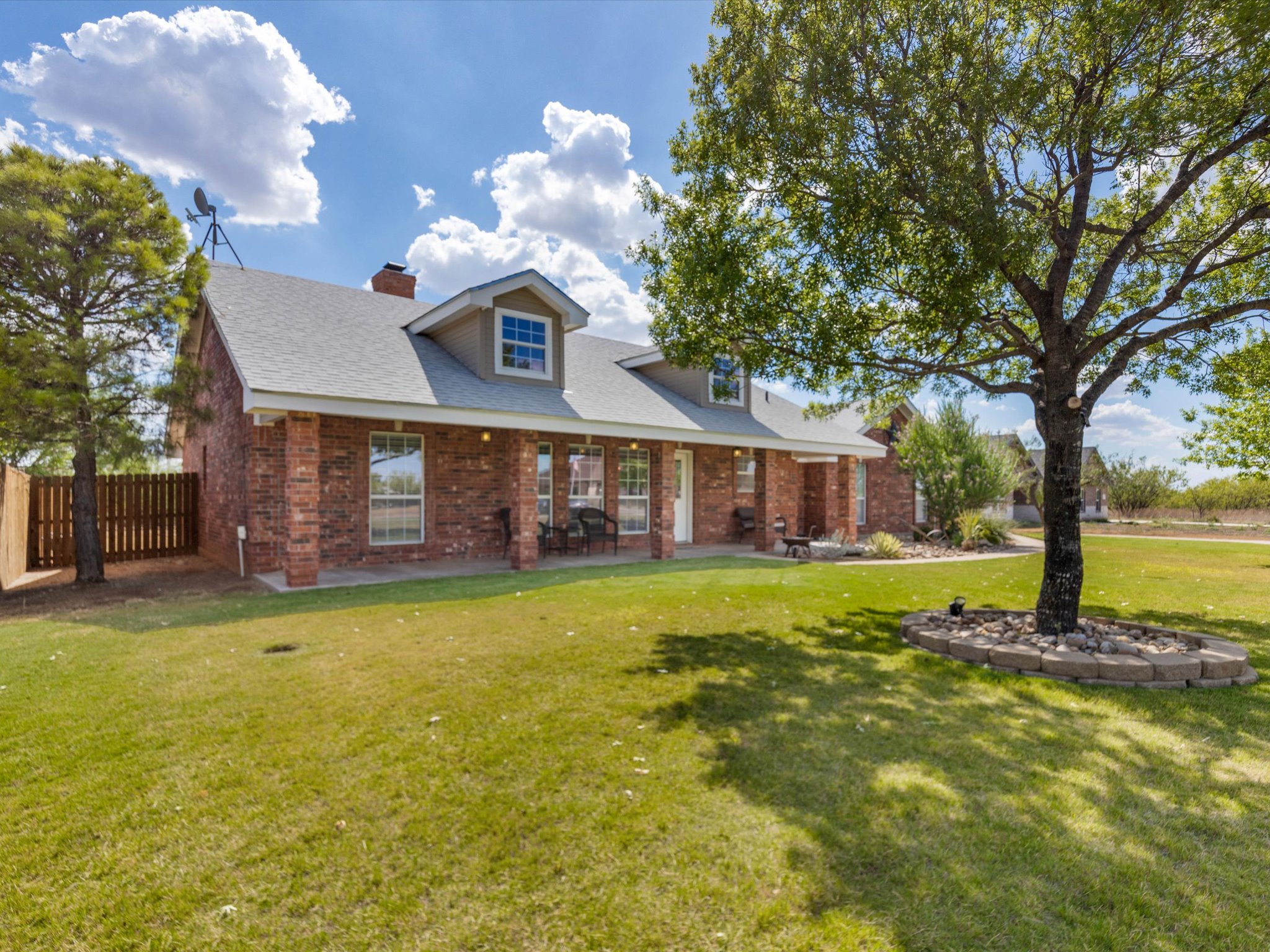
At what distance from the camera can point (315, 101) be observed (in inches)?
400

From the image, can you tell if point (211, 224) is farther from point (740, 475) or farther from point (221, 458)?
point (740, 475)

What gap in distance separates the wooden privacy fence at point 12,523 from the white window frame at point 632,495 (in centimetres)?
1111

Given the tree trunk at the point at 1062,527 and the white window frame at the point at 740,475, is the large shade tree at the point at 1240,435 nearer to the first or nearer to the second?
the tree trunk at the point at 1062,527

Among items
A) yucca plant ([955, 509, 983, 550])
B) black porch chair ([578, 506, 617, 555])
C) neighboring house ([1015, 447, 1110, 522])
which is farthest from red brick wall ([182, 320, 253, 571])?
neighboring house ([1015, 447, 1110, 522])

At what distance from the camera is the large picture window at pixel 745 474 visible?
1728 cm

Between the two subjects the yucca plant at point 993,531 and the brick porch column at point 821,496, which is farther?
the brick porch column at point 821,496

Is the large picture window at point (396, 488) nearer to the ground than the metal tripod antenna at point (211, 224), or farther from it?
nearer to the ground

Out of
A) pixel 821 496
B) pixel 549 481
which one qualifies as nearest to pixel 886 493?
pixel 821 496

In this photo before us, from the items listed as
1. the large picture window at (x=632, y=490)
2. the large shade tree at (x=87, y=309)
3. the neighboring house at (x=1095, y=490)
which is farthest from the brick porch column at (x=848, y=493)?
the neighboring house at (x=1095, y=490)

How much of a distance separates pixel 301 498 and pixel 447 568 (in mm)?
3006

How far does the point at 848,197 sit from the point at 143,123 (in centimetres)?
1175

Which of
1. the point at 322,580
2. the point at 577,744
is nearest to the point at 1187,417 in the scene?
the point at 577,744

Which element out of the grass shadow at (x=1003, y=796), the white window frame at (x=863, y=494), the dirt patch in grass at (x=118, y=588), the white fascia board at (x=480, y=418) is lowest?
the dirt patch in grass at (x=118, y=588)

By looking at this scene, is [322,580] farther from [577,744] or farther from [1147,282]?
[1147,282]
